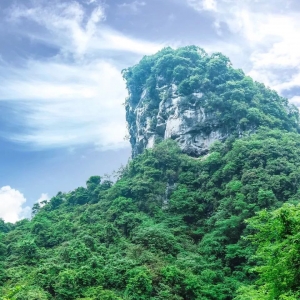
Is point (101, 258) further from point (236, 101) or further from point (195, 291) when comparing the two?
point (236, 101)

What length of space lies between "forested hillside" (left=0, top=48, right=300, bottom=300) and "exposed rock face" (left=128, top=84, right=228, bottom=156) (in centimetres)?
153

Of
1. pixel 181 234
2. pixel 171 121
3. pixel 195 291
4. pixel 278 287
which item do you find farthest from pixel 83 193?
pixel 278 287

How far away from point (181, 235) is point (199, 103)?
51.1 ft

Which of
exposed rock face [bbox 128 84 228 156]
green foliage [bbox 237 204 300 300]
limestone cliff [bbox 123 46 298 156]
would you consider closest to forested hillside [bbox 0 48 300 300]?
green foliage [bbox 237 204 300 300]

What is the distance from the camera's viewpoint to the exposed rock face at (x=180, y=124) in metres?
32.2

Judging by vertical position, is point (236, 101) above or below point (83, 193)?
above

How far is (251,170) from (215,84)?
15.2m

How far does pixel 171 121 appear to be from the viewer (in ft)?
113

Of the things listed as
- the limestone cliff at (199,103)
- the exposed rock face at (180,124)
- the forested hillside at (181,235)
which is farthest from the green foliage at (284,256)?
the exposed rock face at (180,124)

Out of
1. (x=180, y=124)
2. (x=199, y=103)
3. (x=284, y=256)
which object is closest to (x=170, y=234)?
(x=284, y=256)

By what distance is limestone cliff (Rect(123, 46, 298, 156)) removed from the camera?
31516mm

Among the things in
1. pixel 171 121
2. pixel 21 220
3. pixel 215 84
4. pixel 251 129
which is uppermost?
pixel 215 84

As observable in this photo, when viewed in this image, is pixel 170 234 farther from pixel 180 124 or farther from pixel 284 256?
pixel 180 124

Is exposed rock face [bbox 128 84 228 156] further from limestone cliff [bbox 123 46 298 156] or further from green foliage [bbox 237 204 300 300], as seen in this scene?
green foliage [bbox 237 204 300 300]
